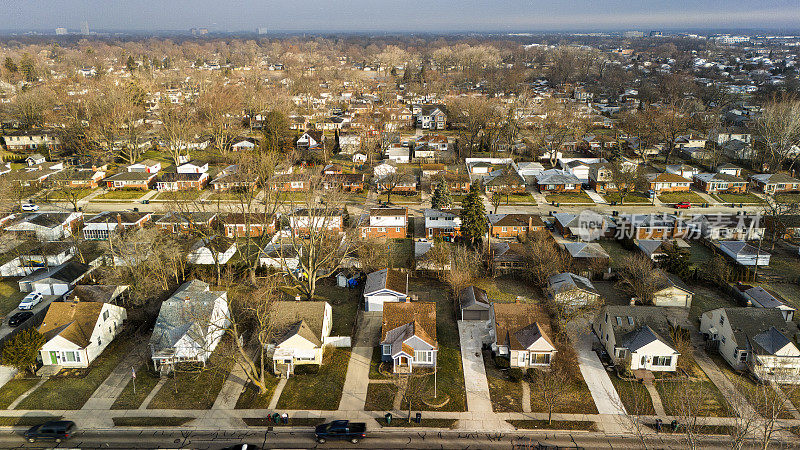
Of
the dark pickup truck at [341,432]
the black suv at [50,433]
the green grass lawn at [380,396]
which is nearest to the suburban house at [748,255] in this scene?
the green grass lawn at [380,396]

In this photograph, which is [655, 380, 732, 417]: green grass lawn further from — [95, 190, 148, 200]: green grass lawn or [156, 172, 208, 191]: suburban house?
[95, 190, 148, 200]: green grass lawn

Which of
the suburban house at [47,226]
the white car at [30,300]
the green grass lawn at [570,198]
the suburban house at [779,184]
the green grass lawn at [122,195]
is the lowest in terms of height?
the white car at [30,300]

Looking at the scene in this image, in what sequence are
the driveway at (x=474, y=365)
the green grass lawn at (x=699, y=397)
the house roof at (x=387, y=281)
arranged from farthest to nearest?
the house roof at (x=387, y=281) → the driveway at (x=474, y=365) → the green grass lawn at (x=699, y=397)

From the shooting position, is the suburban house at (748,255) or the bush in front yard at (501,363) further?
the suburban house at (748,255)

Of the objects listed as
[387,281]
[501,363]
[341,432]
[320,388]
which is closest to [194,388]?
[320,388]

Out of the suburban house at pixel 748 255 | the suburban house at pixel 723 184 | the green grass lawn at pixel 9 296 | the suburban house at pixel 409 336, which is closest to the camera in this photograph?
the suburban house at pixel 409 336

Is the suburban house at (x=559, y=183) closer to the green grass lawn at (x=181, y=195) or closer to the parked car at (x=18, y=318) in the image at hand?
the green grass lawn at (x=181, y=195)
